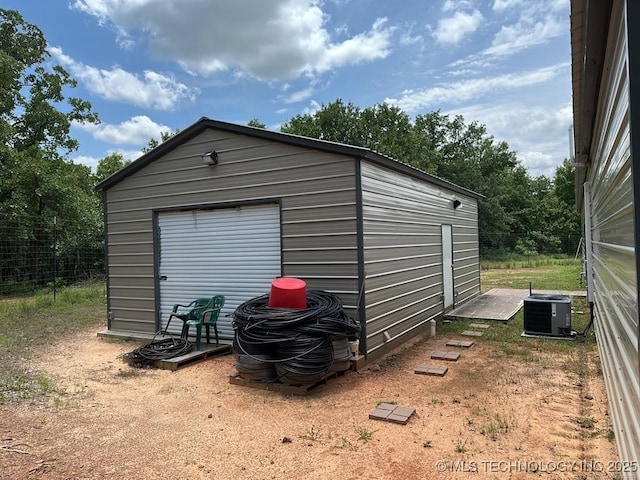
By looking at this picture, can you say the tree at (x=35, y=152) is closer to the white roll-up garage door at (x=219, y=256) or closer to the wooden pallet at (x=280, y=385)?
the white roll-up garage door at (x=219, y=256)

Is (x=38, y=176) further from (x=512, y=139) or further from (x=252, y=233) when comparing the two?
(x=512, y=139)

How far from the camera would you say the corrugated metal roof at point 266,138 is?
512cm

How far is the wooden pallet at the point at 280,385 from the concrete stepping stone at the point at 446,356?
1505 mm

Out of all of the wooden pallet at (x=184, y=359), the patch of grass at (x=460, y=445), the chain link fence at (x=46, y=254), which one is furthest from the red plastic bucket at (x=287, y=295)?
the chain link fence at (x=46, y=254)

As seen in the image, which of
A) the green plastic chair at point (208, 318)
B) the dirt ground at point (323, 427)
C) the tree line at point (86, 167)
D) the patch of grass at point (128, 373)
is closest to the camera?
the dirt ground at point (323, 427)

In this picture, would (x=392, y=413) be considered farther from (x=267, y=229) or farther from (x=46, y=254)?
(x=46, y=254)

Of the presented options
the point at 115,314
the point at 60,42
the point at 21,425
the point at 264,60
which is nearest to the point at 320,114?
the point at 264,60

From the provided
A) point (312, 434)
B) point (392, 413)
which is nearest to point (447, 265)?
point (392, 413)

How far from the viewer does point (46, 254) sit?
42.4 ft

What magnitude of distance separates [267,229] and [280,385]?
90.1 inches

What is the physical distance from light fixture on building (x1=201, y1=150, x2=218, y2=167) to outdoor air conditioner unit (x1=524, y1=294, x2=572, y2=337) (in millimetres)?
5196

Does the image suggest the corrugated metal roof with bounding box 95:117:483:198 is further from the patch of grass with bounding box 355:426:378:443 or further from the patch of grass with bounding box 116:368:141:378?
the patch of grass with bounding box 116:368:141:378

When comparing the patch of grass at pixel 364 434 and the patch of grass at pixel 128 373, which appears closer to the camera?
the patch of grass at pixel 364 434

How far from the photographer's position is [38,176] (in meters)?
13.3
